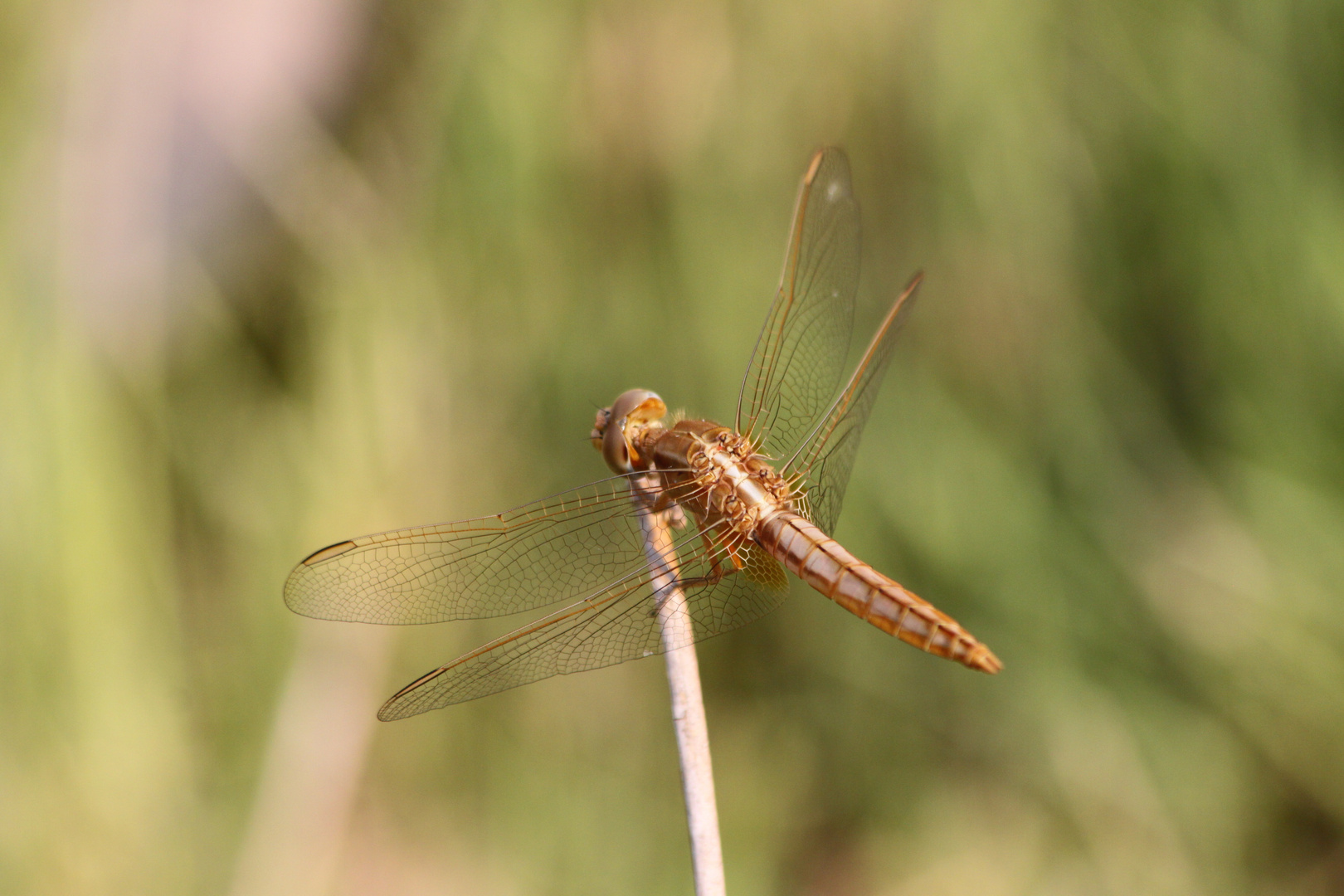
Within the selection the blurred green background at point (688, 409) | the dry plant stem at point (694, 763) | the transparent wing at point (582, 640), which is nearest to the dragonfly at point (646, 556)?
the transparent wing at point (582, 640)

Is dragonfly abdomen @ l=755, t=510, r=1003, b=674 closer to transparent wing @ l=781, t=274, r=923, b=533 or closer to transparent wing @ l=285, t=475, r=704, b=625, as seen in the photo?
transparent wing @ l=781, t=274, r=923, b=533

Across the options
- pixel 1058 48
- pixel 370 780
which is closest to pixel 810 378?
pixel 1058 48

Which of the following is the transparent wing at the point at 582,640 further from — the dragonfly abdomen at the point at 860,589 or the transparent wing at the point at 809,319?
the transparent wing at the point at 809,319

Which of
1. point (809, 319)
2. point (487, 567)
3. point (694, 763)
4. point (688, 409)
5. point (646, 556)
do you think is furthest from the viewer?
point (688, 409)

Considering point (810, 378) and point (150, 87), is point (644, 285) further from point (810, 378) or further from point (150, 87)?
point (150, 87)

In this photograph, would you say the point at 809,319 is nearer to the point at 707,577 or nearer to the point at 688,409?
the point at 707,577

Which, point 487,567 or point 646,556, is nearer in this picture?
point 646,556

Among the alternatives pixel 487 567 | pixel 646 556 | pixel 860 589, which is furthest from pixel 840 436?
pixel 487 567

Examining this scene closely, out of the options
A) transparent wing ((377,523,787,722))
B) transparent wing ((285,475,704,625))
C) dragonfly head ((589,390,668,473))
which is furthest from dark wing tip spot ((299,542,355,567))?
dragonfly head ((589,390,668,473))
